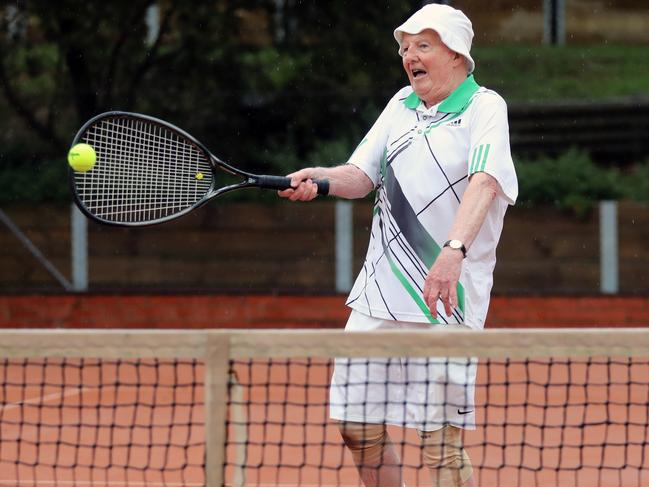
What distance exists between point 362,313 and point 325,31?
7342mm

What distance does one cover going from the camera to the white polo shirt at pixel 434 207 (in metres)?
2.89

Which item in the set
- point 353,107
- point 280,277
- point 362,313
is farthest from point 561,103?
point 362,313

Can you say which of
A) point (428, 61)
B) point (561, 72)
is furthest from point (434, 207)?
point (561, 72)

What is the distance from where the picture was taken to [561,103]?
1141 cm

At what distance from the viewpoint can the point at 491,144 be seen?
2.81 m

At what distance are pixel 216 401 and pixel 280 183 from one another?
0.63m

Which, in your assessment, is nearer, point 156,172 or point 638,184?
point 156,172

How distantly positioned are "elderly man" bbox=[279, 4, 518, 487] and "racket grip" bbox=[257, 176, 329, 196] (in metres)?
0.02

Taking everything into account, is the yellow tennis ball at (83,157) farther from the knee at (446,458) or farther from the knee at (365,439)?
the knee at (446,458)

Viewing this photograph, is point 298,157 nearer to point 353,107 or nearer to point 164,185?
point 353,107

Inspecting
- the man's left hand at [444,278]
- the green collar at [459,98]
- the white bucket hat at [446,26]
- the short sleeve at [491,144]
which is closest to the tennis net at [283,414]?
the man's left hand at [444,278]

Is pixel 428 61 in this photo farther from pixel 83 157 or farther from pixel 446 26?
pixel 83 157

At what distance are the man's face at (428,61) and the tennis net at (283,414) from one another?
62 cm

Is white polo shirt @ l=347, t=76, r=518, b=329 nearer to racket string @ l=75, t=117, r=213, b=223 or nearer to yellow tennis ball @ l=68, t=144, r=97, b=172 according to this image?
racket string @ l=75, t=117, r=213, b=223
